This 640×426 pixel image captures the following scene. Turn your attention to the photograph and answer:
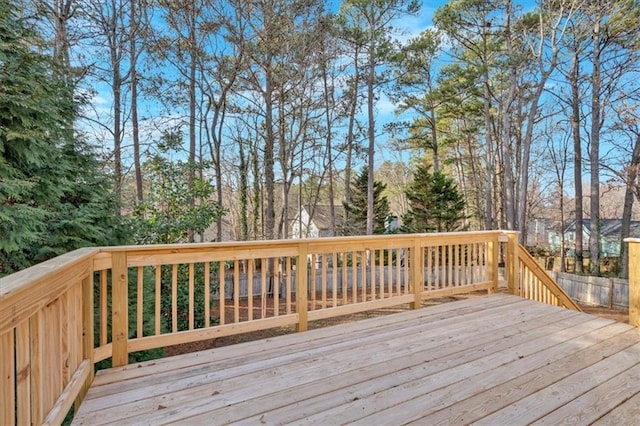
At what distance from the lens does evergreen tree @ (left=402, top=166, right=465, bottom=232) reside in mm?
13984

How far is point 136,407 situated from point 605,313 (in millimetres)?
10212

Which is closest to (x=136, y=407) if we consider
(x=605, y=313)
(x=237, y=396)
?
(x=237, y=396)

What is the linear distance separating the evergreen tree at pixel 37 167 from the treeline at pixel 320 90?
191 cm

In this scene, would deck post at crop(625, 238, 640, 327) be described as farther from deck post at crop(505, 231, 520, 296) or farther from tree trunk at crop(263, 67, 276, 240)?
tree trunk at crop(263, 67, 276, 240)

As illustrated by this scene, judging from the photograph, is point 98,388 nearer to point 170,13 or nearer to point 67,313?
point 67,313

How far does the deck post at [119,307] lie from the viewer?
2.43 meters

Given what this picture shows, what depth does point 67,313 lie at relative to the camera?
1791mm

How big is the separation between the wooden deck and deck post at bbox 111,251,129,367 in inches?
5.9

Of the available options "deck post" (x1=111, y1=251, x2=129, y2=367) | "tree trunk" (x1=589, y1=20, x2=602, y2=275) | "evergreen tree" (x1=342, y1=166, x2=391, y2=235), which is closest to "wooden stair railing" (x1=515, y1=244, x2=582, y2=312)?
"deck post" (x1=111, y1=251, x2=129, y2=367)

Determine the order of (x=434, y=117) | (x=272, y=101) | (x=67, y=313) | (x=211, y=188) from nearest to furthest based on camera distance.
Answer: (x=67, y=313) → (x=211, y=188) → (x=272, y=101) → (x=434, y=117)

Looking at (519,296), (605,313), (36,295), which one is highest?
(36,295)

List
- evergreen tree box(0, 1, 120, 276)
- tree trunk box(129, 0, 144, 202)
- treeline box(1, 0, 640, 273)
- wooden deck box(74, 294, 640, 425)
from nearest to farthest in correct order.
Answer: wooden deck box(74, 294, 640, 425), evergreen tree box(0, 1, 120, 276), treeline box(1, 0, 640, 273), tree trunk box(129, 0, 144, 202)

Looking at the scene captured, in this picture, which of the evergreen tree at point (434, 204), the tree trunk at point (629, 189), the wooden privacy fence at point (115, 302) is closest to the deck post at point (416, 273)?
the wooden privacy fence at point (115, 302)

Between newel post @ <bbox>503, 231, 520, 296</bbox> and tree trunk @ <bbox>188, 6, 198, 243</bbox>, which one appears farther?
tree trunk @ <bbox>188, 6, 198, 243</bbox>
